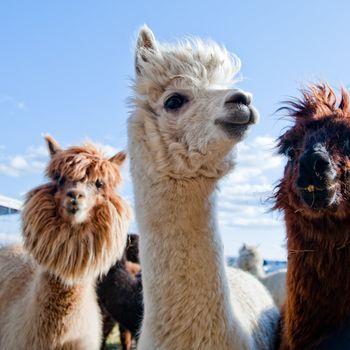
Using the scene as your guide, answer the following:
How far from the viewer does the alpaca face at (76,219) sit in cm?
440

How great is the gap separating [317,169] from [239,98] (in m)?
0.59

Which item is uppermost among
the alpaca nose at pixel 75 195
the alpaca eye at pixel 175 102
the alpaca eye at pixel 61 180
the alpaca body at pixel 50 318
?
the alpaca eye at pixel 175 102

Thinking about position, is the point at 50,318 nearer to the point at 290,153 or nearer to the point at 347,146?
the point at 290,153

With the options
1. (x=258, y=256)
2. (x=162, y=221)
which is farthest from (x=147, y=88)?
(x=258, y=256)

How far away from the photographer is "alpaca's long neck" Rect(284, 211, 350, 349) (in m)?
3.06

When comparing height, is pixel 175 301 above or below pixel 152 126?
below

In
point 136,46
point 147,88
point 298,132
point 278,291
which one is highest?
point 136,46

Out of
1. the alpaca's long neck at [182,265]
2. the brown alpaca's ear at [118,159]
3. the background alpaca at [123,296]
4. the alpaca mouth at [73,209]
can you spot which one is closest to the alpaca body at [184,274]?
the alpaca's long neck at [182,265]

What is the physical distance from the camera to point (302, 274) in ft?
10.6

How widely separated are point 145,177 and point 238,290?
1525mm

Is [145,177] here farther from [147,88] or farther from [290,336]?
[290,336]

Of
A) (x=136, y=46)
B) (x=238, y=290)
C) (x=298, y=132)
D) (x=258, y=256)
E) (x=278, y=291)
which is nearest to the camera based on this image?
(x=298, y=132)

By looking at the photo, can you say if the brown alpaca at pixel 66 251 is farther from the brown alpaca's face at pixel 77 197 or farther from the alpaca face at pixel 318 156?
the alpaca face at pixel 318 156

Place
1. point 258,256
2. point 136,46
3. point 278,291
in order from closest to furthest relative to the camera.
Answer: point 136,46 → point 278,291 → point 258,256
